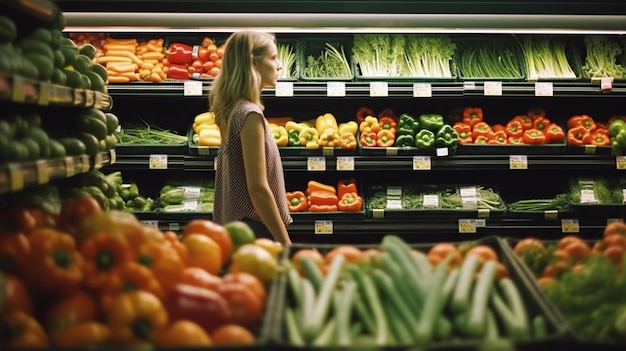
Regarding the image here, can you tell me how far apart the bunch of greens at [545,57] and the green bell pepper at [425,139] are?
874 mm

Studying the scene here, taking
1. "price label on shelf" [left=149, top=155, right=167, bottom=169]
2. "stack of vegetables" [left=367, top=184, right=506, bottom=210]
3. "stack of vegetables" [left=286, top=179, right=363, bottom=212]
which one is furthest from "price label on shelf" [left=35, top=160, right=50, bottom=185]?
"stack of vegetables" [left=367, top=184, right=506, bottom=210]

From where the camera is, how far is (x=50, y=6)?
8.88 feet

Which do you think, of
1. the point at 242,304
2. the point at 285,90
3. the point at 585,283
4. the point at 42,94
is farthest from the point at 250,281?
the point at 285,90

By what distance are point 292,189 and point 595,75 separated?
8.27 ft

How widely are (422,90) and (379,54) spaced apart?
1.77 feet

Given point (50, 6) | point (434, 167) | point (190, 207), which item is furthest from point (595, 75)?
point (50, 6)

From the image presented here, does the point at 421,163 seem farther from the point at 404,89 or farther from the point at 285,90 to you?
the point at 285,90

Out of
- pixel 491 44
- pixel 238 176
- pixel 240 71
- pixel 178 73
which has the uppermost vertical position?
pixel 491 44

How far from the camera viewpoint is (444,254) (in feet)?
6.64

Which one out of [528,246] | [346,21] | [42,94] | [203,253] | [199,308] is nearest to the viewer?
[199,308]

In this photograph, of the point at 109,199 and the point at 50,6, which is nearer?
the point at 50,6

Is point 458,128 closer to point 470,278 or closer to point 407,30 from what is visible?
point 407,30

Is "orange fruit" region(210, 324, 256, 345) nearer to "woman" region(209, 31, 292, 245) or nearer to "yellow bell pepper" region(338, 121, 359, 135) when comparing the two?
"woman" region(209, 31, 292, 245)

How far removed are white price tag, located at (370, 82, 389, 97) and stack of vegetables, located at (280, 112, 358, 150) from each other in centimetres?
37
